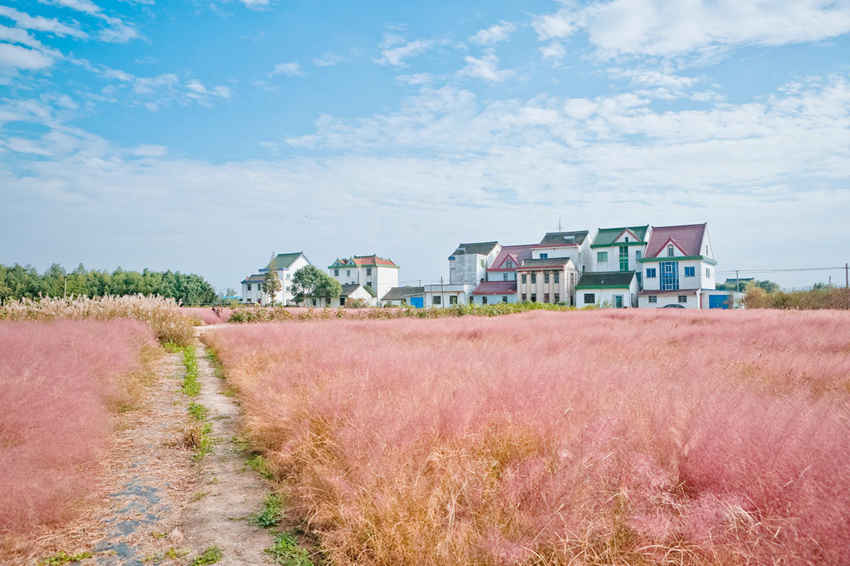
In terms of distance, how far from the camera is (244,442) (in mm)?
6395

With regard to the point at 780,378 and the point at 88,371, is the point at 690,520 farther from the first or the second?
the point at 88,371

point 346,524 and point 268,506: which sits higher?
point 346,524

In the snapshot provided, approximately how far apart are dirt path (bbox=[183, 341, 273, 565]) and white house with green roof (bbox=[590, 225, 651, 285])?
5364cm

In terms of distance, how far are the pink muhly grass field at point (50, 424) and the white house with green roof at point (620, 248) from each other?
175 feet

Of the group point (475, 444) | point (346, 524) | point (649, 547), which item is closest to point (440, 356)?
point (475, 444)

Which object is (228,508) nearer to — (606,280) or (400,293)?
(606,280)

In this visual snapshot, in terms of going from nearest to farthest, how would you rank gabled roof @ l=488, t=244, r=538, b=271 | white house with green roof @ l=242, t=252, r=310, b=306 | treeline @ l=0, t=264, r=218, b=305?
treeline @ l=0, t=264, r=218, b=305 < gabled roof @ l=488, t=244, r=538, b=271 < white house with green roof @ l=242, t=252, r=310, b=306

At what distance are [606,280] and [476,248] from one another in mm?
19054

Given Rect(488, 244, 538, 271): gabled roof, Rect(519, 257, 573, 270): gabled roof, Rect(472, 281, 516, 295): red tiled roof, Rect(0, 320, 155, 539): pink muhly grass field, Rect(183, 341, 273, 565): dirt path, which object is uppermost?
Rect(488, 244, 538, 271): gabled roof

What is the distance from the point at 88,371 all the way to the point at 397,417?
607cm

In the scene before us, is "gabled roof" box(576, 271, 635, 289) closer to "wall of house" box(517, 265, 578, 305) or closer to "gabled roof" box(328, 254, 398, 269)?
"wall of house" box(517, 265, 578, 305)

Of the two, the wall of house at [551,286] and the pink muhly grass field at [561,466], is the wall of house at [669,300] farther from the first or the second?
the pink muhly grass field at [561,466]

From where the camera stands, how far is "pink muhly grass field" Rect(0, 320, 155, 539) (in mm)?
3749

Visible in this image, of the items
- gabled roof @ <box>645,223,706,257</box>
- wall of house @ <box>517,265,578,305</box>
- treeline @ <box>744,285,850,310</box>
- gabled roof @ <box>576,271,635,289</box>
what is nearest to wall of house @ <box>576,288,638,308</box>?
gabled roof @ <box>576,271,635,289</box>
